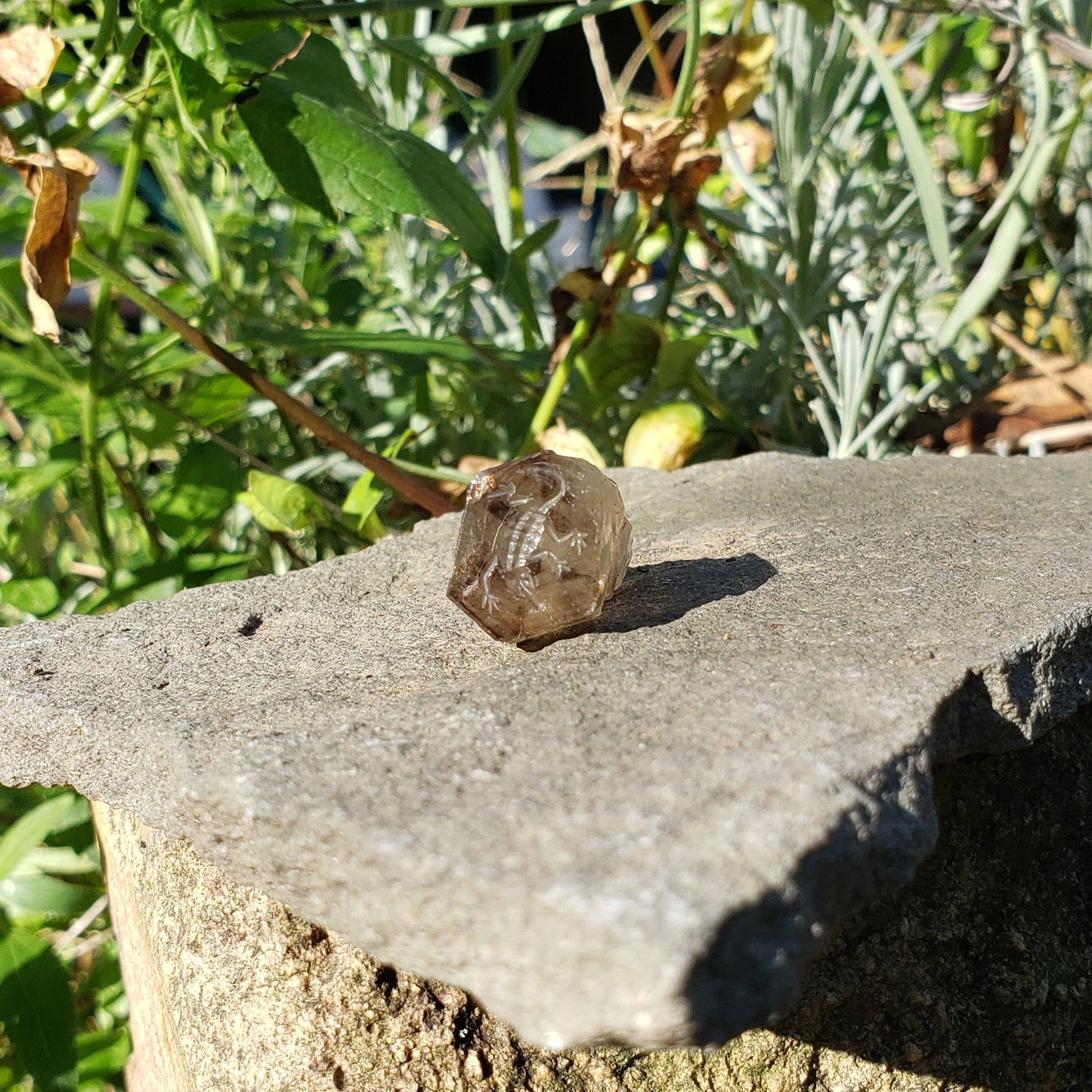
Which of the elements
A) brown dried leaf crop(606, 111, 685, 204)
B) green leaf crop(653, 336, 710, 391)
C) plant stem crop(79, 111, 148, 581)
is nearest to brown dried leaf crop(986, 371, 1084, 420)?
green leaf crop(653, 336, 710, 391)

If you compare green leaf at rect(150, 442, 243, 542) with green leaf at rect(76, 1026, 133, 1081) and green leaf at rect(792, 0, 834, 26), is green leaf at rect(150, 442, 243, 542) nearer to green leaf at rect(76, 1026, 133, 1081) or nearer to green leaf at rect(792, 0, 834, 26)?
green leaf at rect(76, 1026, 133, 1081)

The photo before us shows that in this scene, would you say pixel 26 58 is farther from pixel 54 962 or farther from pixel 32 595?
pixel 54 962

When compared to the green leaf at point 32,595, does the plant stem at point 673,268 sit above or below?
above

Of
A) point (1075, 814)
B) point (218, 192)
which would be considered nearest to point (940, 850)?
point (1075, 814)

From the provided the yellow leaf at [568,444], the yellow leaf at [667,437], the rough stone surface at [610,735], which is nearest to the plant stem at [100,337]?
the rough stone surface at [610,735]

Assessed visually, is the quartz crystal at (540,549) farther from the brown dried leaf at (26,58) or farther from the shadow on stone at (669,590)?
the brown dried leaf at (26,58)

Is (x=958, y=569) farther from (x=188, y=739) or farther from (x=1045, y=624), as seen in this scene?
(x=188, y=739)
